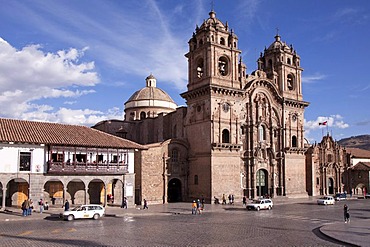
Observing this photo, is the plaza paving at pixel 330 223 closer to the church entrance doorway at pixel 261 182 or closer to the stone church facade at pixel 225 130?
the church entrance doorway at pixel 261 182

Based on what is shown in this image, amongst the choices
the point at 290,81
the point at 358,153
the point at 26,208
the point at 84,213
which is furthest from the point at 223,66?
the point at 358,153

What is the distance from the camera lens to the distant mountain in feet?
549

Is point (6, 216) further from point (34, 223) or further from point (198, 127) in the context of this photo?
point (198, 127)

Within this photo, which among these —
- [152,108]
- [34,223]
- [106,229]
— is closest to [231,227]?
[106,229]

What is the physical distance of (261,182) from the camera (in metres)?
53.2

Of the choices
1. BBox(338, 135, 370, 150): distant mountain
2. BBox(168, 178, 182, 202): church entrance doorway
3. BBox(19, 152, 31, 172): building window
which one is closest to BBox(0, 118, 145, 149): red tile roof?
BBox(19, 152, 31, 172): building window

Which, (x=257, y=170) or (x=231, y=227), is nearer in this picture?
(x=231, y=227)

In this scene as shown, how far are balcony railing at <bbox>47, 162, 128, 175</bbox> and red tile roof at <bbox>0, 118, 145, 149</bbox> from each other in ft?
6.28

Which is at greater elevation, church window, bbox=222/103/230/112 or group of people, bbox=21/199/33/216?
church window, bbox=222/103/230/112

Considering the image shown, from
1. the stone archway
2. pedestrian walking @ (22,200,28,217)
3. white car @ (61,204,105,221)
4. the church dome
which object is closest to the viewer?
white car @ (61,204,105,221)

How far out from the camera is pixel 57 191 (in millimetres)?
40156

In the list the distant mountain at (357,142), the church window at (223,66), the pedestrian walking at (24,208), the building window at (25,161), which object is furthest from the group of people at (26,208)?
the distant mountain at (357,142)

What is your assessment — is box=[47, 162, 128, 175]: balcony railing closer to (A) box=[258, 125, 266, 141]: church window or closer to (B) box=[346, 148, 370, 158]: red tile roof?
(A) box=[258, 125, 266, 141]: church window

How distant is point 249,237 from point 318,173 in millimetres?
46226
